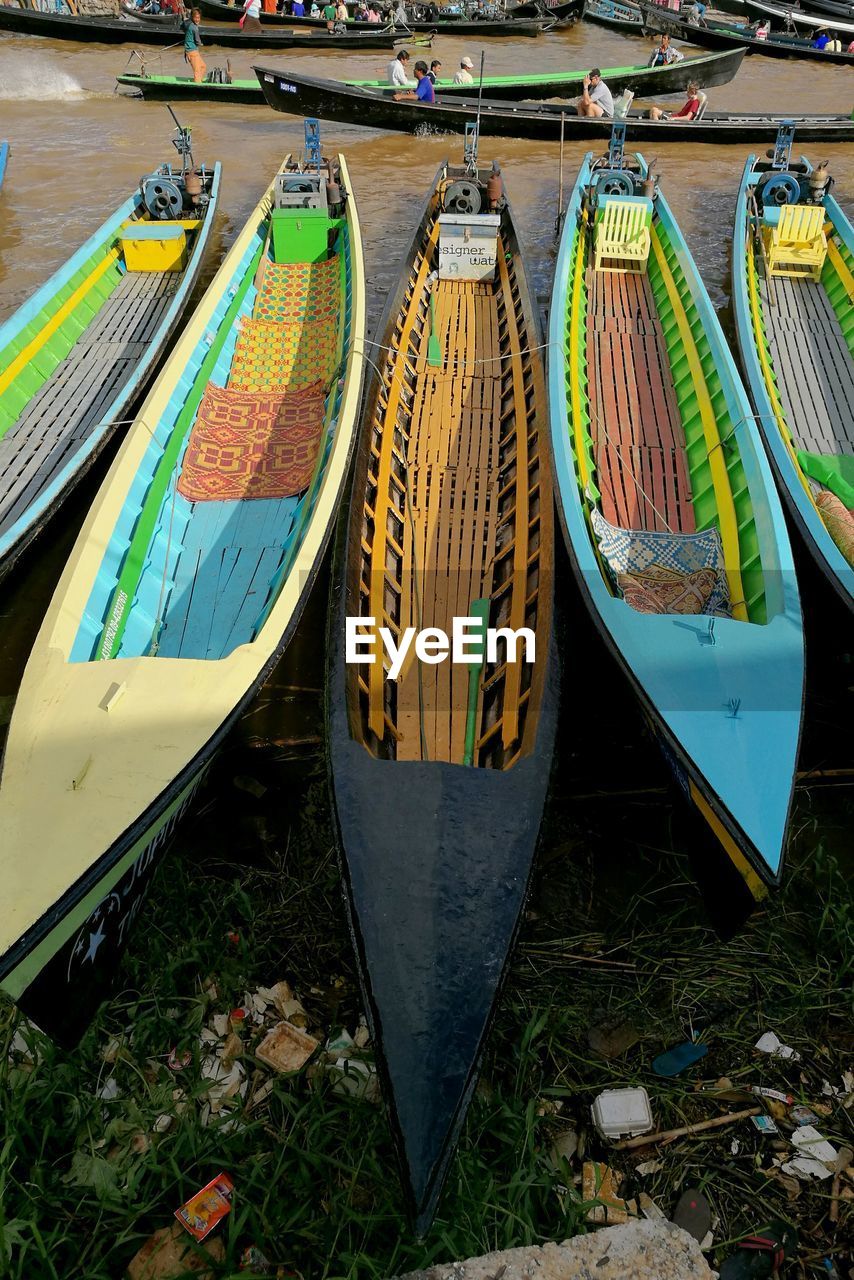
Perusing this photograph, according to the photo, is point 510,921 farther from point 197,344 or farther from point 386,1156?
point 197,344

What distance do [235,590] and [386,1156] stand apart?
13.1 feet

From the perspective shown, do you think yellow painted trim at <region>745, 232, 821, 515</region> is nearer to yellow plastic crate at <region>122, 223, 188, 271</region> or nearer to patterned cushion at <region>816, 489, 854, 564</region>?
patterned cushion at <region>816, 489, 854, 564</region>

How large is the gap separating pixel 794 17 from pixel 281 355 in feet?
91.9

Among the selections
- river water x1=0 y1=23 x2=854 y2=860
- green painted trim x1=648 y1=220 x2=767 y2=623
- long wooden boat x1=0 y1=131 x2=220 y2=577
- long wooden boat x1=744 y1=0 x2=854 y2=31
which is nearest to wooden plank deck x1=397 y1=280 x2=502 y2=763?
river water x1=0 y1=23 x2=854 y2=860

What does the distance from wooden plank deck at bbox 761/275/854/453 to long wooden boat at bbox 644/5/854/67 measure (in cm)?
1769

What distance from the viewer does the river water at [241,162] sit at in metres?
12.2

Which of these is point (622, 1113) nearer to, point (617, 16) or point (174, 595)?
point (174, 595)

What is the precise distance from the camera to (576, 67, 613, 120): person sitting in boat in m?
16.1

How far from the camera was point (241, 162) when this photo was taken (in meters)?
16.2

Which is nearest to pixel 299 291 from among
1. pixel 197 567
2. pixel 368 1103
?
pixel 197 567

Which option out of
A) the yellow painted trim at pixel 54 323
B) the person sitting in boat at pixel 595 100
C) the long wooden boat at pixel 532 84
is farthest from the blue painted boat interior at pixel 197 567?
the long wooden boat at pixel 532 84

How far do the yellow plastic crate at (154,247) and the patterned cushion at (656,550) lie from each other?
7.54 m

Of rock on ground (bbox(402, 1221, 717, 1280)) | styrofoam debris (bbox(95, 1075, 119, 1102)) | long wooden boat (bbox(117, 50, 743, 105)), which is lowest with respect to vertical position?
styrofoam debris (bbox(95, 1075, 119, 1102))

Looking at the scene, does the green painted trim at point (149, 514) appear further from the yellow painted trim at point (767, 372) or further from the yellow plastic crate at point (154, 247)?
the yellow painted trim at point (767, 372)
